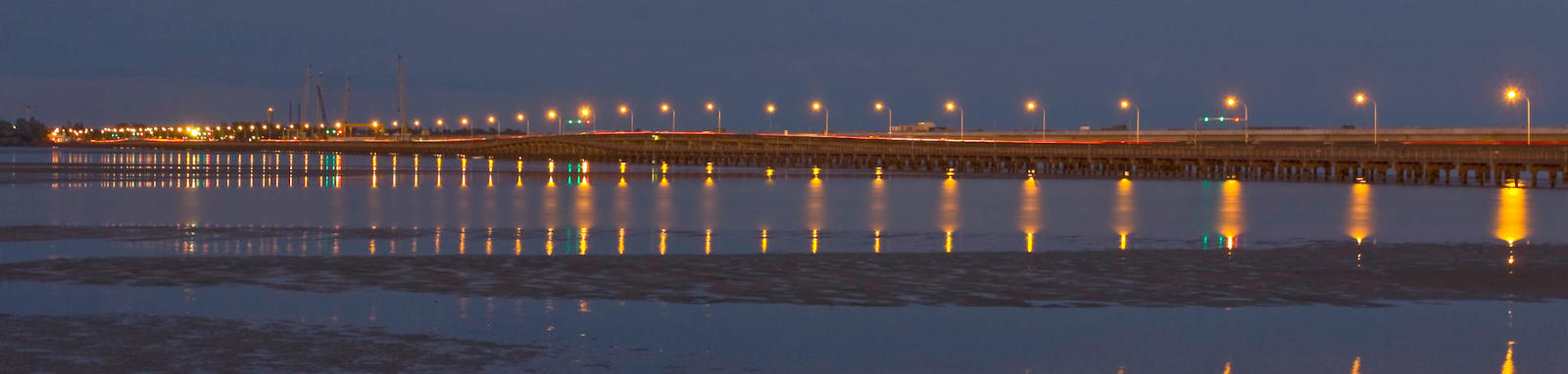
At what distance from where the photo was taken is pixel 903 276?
22016mm

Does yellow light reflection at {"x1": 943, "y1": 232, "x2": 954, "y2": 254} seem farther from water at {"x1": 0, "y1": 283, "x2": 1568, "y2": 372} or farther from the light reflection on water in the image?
water at {"x1": 0, "y1": 283, "x2": 1568, "y2": 372}

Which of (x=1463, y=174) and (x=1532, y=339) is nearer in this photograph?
(x=1532, y=339)

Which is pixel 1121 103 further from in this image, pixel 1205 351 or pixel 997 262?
pixel 1205 351

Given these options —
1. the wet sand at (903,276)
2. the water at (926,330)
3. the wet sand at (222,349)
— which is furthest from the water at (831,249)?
the wet sand at (903,276)

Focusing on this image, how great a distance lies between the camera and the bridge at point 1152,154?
264 feet

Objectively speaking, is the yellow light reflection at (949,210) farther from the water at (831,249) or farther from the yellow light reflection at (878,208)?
the yellow light reflection at (878,208)

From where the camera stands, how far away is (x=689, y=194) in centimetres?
5953

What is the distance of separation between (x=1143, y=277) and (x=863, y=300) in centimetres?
509

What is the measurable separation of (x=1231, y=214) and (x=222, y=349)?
35.3 metres

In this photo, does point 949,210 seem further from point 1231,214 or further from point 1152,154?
point 1152,154

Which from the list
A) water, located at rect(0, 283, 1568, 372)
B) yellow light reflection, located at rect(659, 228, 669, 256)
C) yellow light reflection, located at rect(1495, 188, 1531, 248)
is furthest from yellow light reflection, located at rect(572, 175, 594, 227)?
yellow light reflection, located at rect(1495, 188, 1531, 248)

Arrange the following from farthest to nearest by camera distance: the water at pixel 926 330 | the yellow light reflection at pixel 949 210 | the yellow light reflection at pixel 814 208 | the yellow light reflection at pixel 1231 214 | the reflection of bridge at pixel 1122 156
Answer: the reflection of bridge at pixel 1122 156 < the yellow light reflection at pixel 949 210 < the yellow light reflection at pixel 814 208 < the yellow light reflection at pixel 1231 214 < the water at pixel 926 330

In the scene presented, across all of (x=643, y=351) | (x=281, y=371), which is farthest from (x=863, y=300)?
(x=281, y=371)

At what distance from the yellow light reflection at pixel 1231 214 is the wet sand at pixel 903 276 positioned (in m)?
5.70
